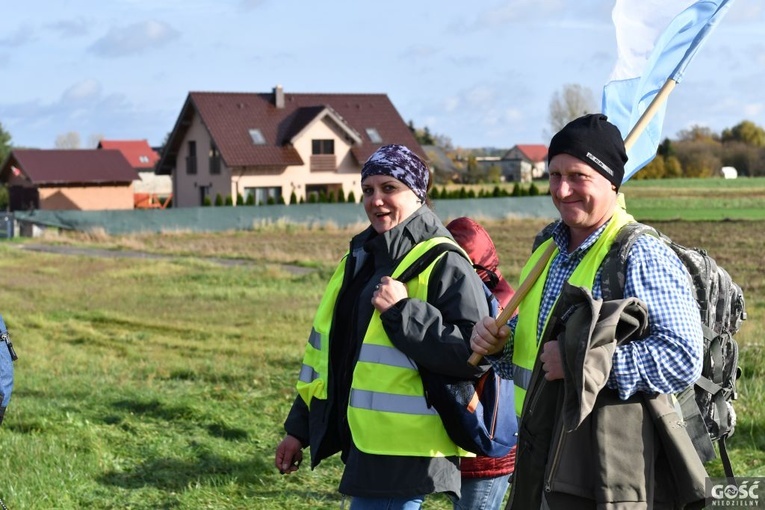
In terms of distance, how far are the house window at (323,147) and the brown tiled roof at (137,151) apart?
43.8 meters

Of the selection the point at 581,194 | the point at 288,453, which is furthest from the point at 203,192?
the point at 581,194

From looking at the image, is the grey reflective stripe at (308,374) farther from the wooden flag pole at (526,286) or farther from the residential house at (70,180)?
the residential house at (70,180)

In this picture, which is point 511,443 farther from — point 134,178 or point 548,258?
point 134,178

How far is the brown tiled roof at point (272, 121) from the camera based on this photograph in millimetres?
52875

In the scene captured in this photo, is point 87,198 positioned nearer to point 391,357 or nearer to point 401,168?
point 401,168

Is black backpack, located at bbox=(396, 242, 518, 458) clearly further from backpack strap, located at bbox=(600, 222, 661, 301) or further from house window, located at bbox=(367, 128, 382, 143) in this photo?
house window, located at bbox=(367, 128, 382, 143)

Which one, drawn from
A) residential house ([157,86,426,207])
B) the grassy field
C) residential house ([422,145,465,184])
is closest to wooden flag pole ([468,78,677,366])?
the grassy field

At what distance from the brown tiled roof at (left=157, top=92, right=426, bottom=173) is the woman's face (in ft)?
156

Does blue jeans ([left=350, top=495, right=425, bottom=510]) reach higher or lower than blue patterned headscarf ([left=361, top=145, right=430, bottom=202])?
lower

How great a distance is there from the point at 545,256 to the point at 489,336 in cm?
32

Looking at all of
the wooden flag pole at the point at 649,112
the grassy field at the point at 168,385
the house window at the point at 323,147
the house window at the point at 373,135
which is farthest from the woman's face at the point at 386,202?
the house window at the point at 373,135

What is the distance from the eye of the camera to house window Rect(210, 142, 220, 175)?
53.6 meters

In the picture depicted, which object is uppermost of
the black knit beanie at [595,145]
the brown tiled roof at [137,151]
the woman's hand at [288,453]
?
the brown tiled roof at [137,151]

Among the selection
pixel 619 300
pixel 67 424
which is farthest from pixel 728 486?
pixel 67 424
